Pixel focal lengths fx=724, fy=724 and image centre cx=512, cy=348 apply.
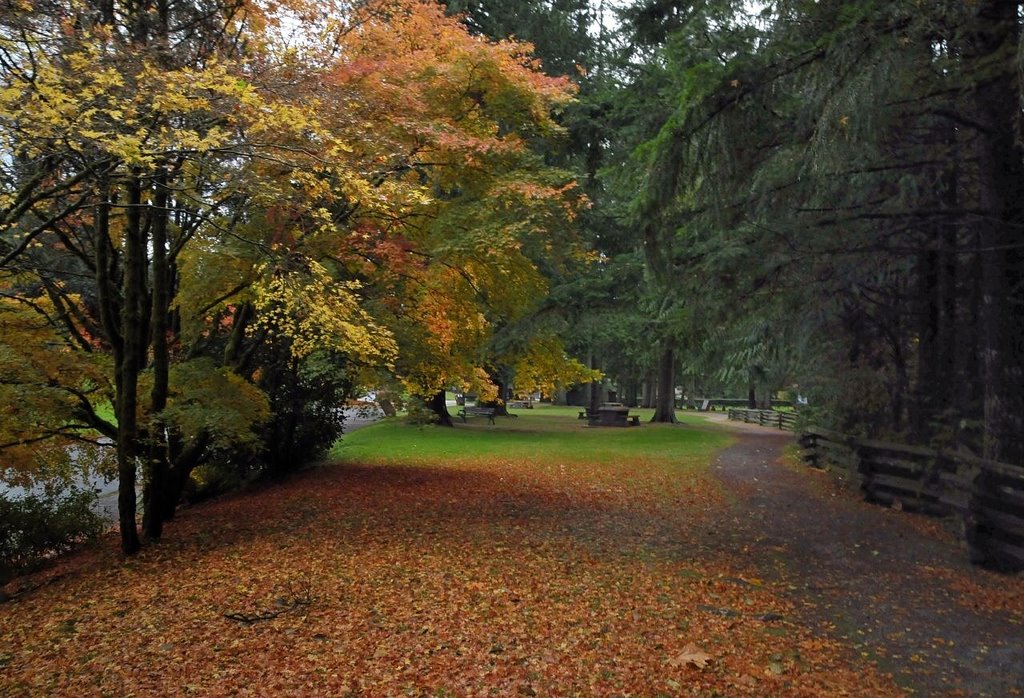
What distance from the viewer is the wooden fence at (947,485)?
308 inches

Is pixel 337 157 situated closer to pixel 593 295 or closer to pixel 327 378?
pixel 327 378

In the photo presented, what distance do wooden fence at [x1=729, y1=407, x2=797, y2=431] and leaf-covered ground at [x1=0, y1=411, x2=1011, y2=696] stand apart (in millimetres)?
23201

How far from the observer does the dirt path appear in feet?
17.5

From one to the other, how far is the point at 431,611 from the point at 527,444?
669 inches

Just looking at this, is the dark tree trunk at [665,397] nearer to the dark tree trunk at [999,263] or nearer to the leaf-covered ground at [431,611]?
the leaf-covered ground at [431,611]

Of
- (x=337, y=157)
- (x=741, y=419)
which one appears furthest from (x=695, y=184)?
(x=741, y=419)

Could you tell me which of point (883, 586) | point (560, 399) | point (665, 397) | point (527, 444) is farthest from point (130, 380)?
point (560, 399)

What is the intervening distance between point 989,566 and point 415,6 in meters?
11.2

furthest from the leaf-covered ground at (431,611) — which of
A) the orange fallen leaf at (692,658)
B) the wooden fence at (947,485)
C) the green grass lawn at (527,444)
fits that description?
the green grass lawn at (527,444)

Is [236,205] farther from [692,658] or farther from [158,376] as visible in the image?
[692,658]

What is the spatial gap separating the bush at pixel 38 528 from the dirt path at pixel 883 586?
9483 mm

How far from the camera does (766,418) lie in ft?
123

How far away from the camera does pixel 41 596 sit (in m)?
8.46

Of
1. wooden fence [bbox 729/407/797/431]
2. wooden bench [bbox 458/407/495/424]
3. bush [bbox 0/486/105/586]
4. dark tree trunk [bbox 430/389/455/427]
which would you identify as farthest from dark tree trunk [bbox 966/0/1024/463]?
wooden bench [bbox 458/407/495/424]
